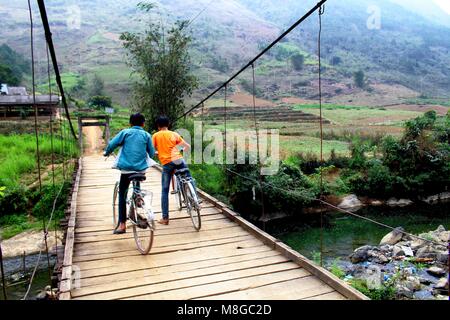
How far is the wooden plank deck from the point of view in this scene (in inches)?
84.4

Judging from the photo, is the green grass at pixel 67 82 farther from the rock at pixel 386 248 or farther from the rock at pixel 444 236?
the rock at pixel 444 236

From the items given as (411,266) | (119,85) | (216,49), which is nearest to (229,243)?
(411,266)

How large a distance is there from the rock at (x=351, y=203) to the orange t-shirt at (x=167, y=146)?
9.70m

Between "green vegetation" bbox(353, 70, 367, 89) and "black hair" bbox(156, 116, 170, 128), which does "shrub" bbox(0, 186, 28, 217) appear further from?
"green vegetation" bbox(353, 70, 367, 89)

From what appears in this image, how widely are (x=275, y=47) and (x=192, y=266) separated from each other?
69462 millimetres

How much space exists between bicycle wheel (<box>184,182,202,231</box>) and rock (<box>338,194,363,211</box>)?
9562 millimetres

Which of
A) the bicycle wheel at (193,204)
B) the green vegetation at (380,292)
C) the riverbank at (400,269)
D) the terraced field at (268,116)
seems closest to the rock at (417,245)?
the riverbank at (400,269)

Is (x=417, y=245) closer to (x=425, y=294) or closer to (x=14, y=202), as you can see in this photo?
(x=425, y=294)

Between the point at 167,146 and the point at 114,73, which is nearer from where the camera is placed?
the point at 167,146

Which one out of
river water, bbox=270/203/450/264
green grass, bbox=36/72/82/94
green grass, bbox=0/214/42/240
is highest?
green grass, bbox=36/72/82/94

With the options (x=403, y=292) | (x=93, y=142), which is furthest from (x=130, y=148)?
(x=93, y=142)

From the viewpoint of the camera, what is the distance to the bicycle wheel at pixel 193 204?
3.19 meters

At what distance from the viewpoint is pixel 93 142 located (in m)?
Result: 15.3
